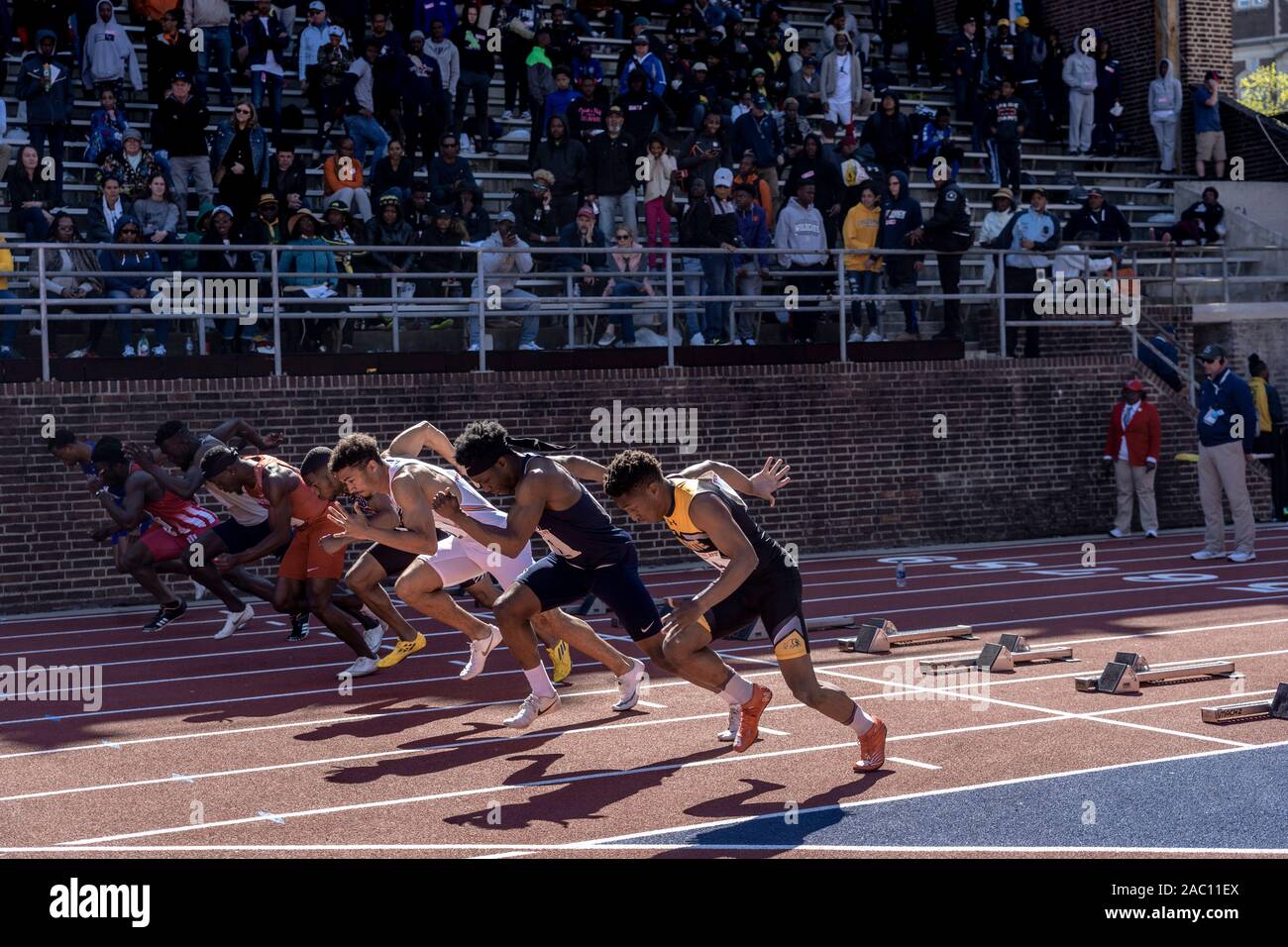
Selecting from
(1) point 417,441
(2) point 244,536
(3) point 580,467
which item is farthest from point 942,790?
(2) point 244,536

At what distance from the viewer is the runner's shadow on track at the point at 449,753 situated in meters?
8.98

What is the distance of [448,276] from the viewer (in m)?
17.7

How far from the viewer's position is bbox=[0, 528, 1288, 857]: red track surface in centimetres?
793

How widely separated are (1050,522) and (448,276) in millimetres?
9012

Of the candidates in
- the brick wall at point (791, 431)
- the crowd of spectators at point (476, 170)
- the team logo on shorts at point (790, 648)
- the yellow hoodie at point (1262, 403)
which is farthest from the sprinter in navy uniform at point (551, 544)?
the yellow hoodie at point (1262, 403)

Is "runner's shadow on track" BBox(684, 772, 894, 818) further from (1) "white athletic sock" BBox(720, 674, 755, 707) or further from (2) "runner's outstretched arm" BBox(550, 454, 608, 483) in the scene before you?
(2) "runner's outstretched arm" BBox(550, 454, 608, 483)

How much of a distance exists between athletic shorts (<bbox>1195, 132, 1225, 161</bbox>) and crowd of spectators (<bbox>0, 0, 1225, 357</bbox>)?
240 inches

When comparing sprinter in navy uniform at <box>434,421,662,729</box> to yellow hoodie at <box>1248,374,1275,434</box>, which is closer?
sprinter in navy uniform at <box>434,421,662,729</box>

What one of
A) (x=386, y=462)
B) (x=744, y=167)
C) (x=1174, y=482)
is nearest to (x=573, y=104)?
(x=744, y=167)

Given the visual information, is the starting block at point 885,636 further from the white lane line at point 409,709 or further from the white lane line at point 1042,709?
the white lane line at point 1042,709

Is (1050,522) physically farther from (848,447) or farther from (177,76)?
(177,76)

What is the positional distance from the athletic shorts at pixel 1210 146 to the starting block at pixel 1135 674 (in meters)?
20.7

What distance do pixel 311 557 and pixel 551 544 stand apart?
3.50 meters

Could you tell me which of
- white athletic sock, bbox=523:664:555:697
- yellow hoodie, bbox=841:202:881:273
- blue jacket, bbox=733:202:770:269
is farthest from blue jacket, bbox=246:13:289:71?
white athletic sock, bbox=523:664:555:697
